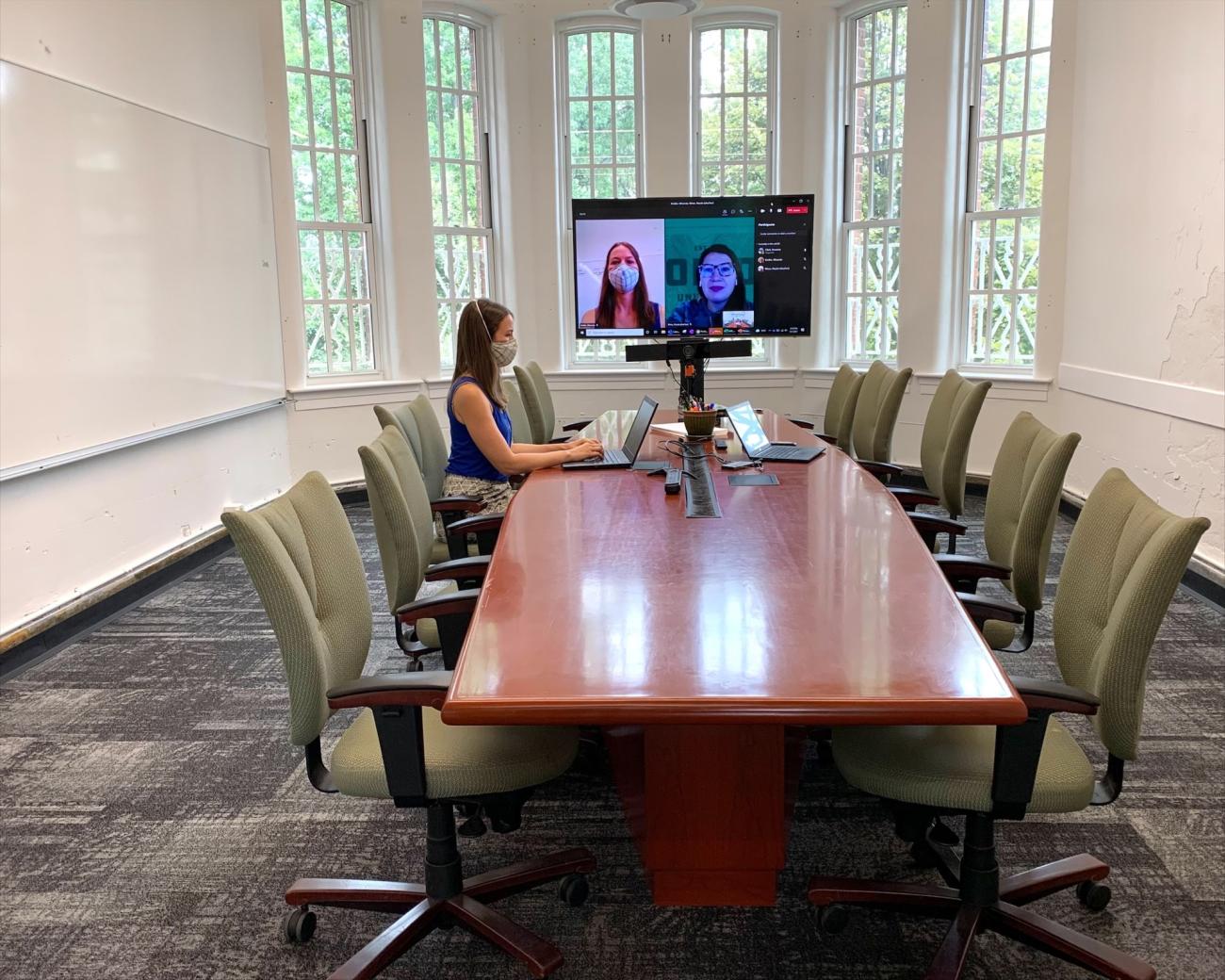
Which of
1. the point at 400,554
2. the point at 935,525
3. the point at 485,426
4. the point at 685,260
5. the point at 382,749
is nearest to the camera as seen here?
the point at 382,749

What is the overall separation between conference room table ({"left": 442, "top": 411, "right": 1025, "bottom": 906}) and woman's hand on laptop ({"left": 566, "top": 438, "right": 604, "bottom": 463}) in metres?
0.95

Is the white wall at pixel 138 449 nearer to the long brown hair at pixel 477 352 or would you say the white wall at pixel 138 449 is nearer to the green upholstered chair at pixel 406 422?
the green upholstered chair at pixel 406 422

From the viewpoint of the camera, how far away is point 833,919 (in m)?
1.99

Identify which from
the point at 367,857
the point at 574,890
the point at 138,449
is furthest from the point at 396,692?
the point at 138,449

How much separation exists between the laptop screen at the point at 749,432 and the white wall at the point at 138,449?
8.66 ft

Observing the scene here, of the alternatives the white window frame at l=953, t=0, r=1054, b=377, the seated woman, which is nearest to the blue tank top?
the seated woman

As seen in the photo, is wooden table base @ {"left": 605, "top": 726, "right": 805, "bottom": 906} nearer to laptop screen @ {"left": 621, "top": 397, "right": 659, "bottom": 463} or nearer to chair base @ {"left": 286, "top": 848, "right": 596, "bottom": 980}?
chair base @ {"left": 286, "top": 848, "right": 596, "bottom": 980}

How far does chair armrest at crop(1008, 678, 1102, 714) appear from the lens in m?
1.59

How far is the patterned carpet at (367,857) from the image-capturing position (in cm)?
197

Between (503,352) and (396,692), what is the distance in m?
2.18

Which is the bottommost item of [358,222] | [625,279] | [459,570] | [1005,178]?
[459,570]

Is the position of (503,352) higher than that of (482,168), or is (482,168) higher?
(482,168)

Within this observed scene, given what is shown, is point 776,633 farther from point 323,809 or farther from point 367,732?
point 323,809

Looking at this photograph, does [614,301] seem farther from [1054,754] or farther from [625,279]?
[1054,754]
